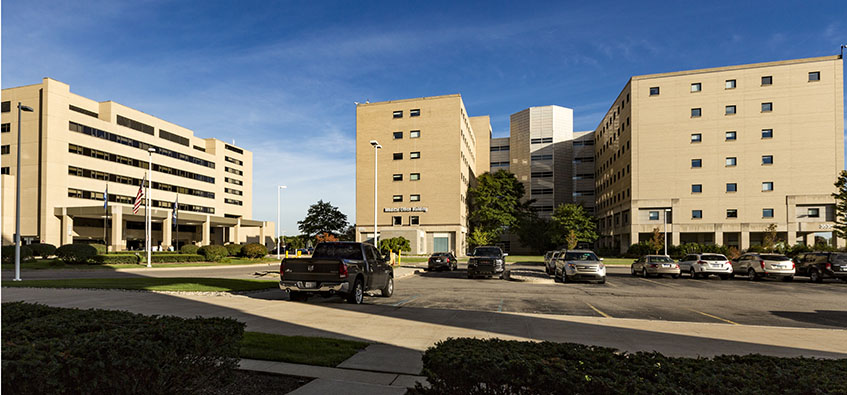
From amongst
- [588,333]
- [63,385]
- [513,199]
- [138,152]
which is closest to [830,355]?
[588,333]

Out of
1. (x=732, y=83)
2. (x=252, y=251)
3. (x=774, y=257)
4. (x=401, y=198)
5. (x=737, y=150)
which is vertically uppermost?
(x=732, y=83)

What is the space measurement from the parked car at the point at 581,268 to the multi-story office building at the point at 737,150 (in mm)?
37928

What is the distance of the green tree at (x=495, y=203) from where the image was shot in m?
74.0

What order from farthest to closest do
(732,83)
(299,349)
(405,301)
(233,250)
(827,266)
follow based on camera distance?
(732,83)
(233,250)
(827,266)
(405,301)
(299,349)

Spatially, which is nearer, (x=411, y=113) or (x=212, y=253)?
(x=212, y=253)

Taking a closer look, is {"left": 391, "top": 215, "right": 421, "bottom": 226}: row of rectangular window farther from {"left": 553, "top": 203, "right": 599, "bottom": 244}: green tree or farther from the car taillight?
the car taillight

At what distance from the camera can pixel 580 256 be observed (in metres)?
26.0

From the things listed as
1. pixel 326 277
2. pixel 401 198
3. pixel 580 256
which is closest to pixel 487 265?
pixel 580 256

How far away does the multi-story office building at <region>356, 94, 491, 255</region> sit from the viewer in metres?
66.6

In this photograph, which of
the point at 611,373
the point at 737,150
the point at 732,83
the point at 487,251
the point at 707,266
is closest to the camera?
the point at 611,373

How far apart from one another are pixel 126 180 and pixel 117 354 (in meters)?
80.7

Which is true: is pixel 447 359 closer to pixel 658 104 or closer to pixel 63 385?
pixel 63 385

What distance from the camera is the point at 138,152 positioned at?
75.2 m

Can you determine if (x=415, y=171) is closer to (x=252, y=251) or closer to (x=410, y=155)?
(x=410, y=155)
